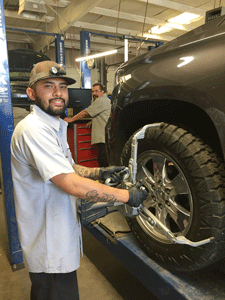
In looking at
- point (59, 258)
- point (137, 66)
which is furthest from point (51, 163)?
point (137, 66)

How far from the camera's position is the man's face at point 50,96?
1377 millimetres

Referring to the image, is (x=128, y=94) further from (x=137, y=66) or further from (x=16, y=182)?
(x=16, y=182)

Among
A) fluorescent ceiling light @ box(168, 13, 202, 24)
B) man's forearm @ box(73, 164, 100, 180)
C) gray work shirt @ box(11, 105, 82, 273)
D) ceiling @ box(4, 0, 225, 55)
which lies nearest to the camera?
gray work shirt @ box(11, 105, 82, 273)

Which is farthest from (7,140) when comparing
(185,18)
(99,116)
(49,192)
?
(185,18)

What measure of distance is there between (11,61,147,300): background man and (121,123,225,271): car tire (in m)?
0.19

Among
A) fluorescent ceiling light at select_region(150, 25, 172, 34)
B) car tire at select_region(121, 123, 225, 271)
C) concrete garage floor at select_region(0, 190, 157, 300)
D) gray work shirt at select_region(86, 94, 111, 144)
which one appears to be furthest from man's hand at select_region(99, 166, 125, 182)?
fluorescent ceiling light at select_region(150, 25, 172, 34)

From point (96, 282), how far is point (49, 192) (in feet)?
3.58

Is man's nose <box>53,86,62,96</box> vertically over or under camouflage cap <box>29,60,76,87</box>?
under

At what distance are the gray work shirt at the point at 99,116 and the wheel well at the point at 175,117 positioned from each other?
8.03 ft

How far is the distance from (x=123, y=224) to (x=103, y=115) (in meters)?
2.61

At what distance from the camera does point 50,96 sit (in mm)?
1401

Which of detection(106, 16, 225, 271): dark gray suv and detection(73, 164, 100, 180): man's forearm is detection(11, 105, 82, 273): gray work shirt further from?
detection(106, 16, 225, 271): dark gray suv

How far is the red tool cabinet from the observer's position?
449 centimetres

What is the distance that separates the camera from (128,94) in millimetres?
1497
